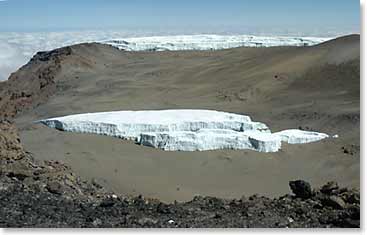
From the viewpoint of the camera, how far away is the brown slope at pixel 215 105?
5355 mm

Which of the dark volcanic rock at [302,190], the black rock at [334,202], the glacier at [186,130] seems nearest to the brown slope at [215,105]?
the glacier at [186,130]

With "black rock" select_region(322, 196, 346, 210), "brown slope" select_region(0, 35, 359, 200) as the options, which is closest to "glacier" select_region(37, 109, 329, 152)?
"brown slope" select_region(0, 35, 359, 200)

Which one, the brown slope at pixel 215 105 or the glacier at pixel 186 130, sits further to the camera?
the glacier at pixel 186 130

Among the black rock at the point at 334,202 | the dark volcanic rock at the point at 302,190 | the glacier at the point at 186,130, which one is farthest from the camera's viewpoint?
the glacier at the point at 186,130

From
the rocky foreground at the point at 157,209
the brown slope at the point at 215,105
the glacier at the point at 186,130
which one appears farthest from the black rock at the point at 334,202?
the glacier at the point at 186,130

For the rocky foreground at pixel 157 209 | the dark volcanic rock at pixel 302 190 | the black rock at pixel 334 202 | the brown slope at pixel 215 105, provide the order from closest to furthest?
the rocky foreground at pixel 157 209 < the black rock at pixel 334 202 < the dark volcanic rock at pixel 302 190 < the brown slope at pixel 215 105

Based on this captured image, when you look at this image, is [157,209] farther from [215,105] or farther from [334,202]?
[215,105]

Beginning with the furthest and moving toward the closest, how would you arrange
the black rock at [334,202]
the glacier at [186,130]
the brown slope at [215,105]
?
the glacier at [186,130] < the brown slope at [215,105] < the black rock at [334,202]

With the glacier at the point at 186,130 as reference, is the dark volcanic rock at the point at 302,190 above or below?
below

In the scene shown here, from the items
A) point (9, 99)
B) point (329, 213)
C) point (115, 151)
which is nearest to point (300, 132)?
point (115, 151)

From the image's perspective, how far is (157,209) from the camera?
348 centimetres

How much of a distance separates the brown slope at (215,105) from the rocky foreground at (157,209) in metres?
0.89

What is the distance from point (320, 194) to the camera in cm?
383

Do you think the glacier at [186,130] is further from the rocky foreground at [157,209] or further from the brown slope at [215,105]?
the rocky foreground at [157,209]
